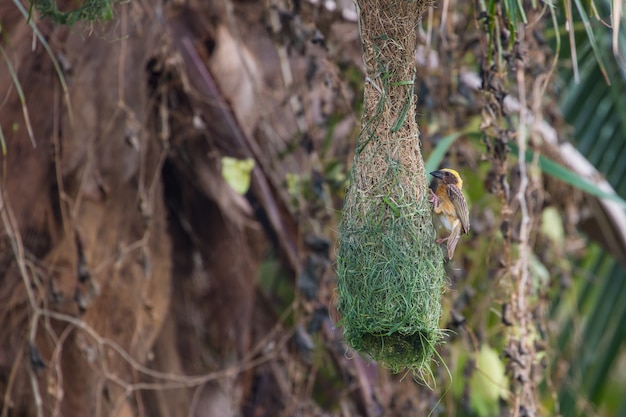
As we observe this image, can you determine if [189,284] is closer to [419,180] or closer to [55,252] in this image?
[55,252]

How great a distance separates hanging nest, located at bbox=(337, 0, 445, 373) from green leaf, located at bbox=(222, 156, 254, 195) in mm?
1263

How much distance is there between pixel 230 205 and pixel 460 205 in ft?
5.69

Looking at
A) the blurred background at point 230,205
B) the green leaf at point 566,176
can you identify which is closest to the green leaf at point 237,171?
the blurred background at point 230,205

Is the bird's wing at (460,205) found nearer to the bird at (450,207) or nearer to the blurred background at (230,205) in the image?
the bird at (450,207)

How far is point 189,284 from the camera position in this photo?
13.3 ft

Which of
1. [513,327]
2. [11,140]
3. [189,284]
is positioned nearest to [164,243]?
[189,284]

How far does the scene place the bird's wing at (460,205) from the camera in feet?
6.98

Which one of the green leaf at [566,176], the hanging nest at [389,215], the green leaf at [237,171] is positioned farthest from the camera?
the green leaf at [237,171]

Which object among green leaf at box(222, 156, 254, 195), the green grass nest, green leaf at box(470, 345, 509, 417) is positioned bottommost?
green leaf at box(470, 345, 509, 417)

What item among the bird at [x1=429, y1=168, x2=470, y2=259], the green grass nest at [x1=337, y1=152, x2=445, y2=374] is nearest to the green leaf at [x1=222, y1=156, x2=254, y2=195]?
the bird at [x1=429, y1=168, x2=470, y2=259]

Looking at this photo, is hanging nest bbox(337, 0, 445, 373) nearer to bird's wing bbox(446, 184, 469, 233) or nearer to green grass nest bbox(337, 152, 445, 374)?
green grass nest bbox(337, 152, 445, 374)

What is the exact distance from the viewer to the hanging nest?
6.34 ft

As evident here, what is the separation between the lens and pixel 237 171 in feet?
10.7

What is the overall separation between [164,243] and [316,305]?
2.70 ft
